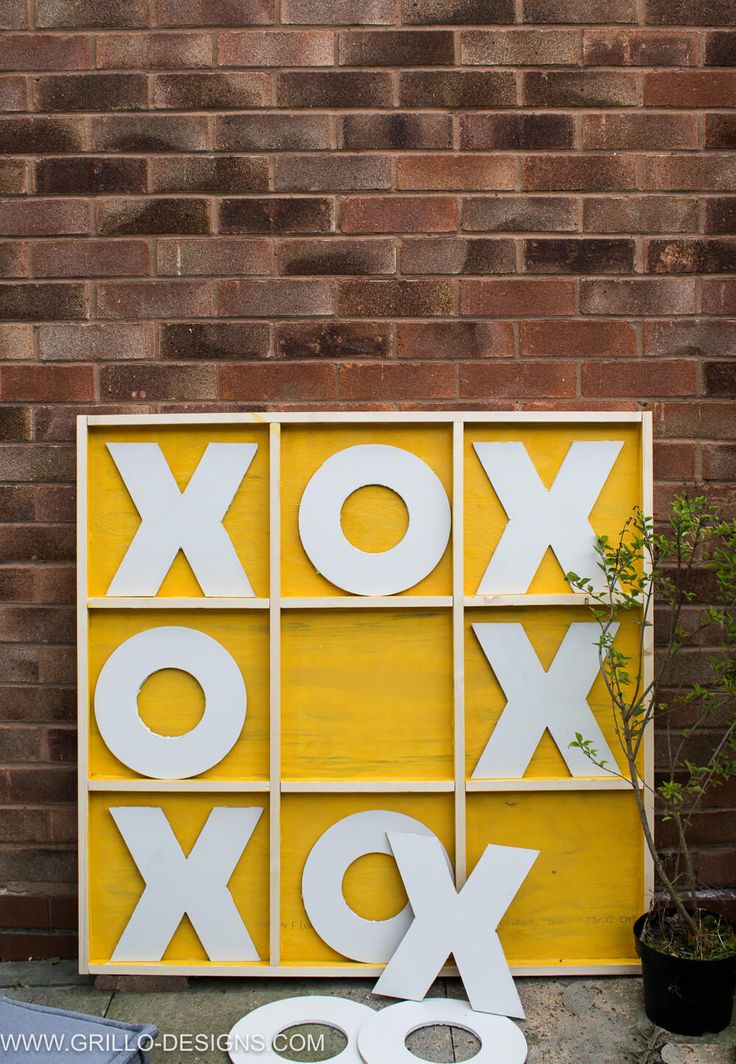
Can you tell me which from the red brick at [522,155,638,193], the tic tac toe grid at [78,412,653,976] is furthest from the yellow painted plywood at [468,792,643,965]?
the red brick at [522,155,638,193]

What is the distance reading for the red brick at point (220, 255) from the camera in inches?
86.9

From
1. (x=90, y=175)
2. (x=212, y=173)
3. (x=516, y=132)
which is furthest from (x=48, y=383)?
(x=516, y=132)

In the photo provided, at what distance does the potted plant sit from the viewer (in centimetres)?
191

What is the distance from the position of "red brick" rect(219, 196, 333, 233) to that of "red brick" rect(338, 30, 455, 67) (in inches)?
14.0

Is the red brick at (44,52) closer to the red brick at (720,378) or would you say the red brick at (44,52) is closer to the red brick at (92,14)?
the red brick at (92,14)

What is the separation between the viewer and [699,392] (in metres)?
2.21

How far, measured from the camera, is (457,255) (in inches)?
86.6

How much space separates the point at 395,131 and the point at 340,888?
1.86 metres

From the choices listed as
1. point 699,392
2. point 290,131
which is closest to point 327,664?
point 699,392

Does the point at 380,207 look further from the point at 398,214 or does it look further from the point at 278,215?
the point at 278,215

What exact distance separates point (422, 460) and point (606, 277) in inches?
25.9

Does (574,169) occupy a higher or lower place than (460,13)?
lower

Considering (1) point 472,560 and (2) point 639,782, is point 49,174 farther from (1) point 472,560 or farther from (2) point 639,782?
(2) point 639,782

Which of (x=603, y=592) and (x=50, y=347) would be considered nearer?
(x=603, y=592)
